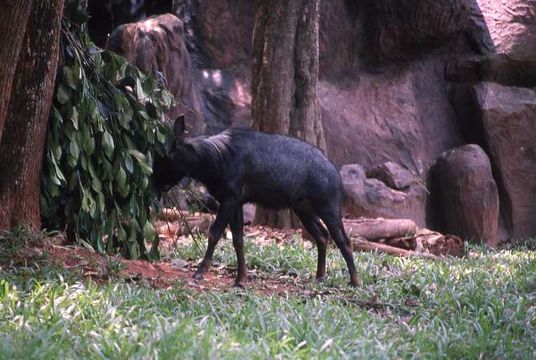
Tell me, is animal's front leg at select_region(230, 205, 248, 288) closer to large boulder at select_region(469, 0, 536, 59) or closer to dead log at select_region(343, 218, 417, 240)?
dead log at select_region(343, 218, 417, 240)

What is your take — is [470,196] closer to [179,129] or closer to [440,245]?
[440,245]

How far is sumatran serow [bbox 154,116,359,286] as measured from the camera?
796 centimetres

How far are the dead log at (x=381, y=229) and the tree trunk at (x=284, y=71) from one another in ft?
5.07

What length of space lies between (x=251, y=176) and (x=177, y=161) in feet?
2.34

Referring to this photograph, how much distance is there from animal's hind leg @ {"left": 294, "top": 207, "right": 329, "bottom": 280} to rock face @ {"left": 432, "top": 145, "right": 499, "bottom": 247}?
6.33 m

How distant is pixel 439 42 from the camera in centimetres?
1667

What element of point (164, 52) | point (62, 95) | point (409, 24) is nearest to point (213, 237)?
point (62, 95)

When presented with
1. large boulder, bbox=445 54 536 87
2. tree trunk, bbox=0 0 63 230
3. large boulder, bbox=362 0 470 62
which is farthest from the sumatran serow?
large boulder, bbox=445 54 536 87

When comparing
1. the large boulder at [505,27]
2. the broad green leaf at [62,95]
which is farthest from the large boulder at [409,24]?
the broad green leaf at [62,95]

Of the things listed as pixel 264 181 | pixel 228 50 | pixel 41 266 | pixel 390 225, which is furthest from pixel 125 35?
pixel 41 266

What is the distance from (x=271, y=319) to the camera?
227 inches

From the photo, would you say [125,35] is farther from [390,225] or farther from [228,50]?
[390,225]

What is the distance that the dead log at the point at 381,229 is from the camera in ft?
36.9

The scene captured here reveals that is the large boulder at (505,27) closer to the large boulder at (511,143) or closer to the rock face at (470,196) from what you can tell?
the large boulder at (511,143)
